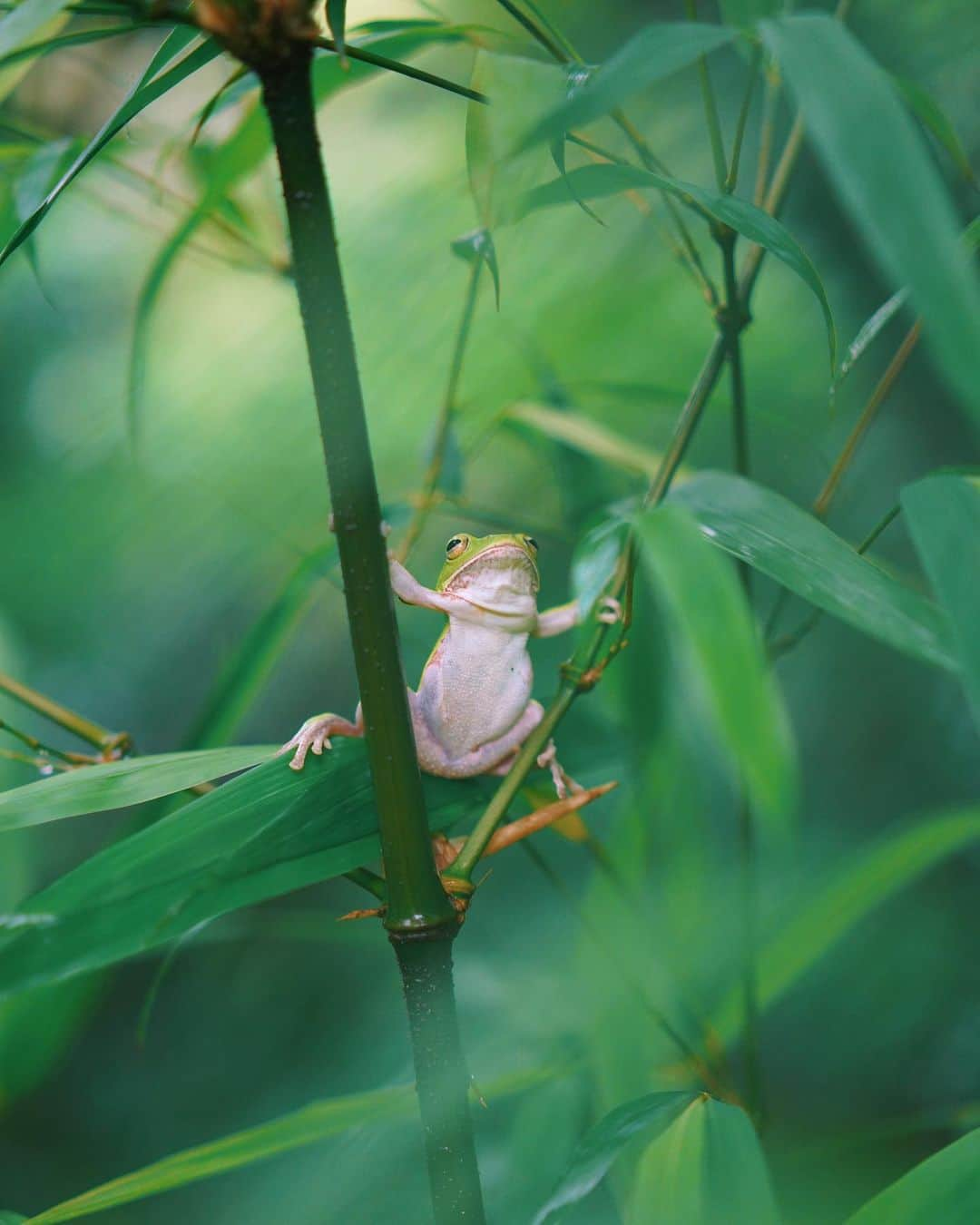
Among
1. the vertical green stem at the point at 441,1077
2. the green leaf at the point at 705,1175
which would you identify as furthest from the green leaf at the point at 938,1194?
the vertical green stem at the point at 441,1077

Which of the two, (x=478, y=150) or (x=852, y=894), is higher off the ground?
(x=478, y=150)

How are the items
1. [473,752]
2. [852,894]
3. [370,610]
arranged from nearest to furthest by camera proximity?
[370,610] → [473,752] → [852,894]

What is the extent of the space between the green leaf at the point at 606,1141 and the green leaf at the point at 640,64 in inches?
13.2

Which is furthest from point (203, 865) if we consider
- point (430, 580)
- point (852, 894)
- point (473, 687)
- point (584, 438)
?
point (430, 580)

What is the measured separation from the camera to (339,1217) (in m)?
0.59

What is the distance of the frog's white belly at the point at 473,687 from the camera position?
0.47m

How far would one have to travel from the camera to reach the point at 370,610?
1.06ft

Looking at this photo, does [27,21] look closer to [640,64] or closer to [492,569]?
[640,64]

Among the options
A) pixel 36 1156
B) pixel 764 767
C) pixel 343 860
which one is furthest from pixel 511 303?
pixel 36 1156

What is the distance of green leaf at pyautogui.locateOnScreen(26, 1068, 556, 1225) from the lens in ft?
1.41

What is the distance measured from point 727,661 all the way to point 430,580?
2.54 feet

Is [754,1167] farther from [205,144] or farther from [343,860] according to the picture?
[205,144]

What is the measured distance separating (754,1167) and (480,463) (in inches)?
32.2

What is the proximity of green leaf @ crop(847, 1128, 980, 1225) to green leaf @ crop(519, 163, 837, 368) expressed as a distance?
30cm
